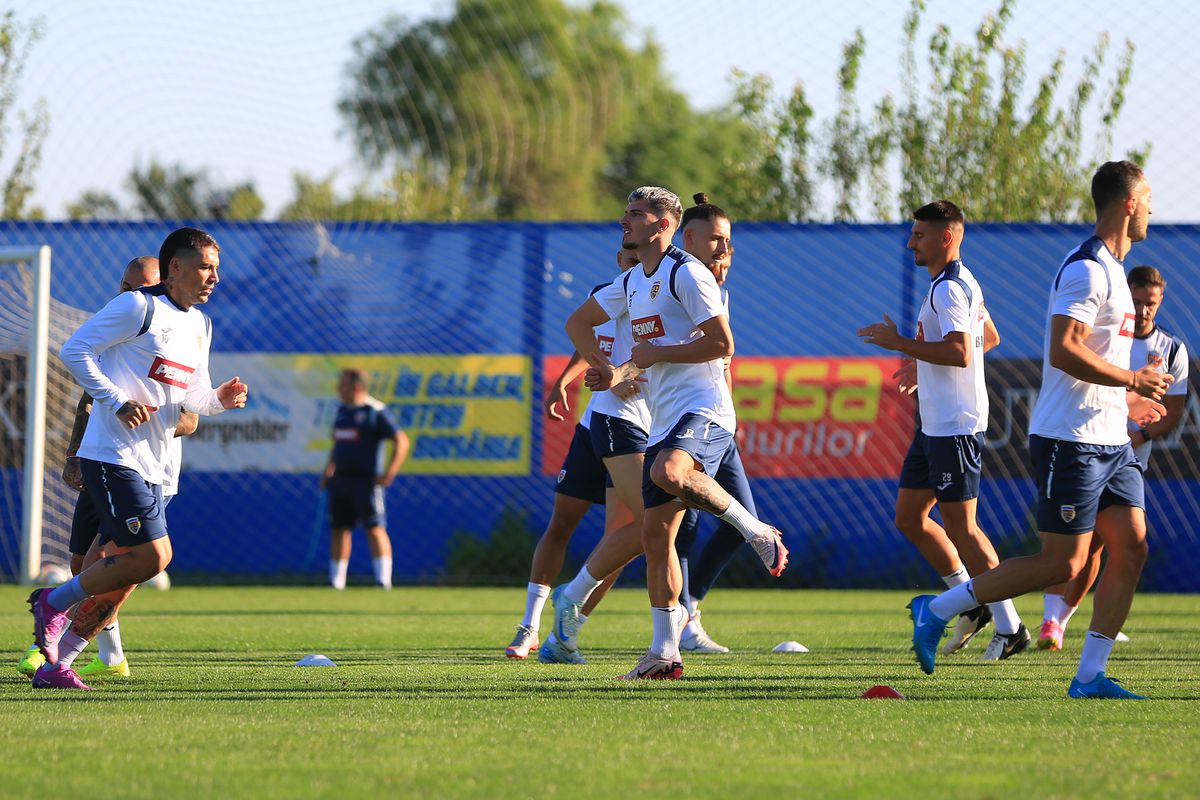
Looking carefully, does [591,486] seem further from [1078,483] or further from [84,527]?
[1078,483]

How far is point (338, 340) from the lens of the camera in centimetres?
1628

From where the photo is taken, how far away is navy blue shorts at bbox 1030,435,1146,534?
6.28m

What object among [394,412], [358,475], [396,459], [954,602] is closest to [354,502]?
[358,475]

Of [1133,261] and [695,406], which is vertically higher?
[1133,261]

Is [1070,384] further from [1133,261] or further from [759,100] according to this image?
[759,100]

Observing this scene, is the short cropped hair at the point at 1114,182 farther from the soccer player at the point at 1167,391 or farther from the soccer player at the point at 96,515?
the soccer player at the point at 96,515

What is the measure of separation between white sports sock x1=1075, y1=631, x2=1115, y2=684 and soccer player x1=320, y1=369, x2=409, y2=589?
388 inches

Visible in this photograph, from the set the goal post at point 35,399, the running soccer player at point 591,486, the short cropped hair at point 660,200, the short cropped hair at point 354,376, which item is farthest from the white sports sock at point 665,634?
the goal post at point 35,399

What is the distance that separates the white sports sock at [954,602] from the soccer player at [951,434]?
1293 mm

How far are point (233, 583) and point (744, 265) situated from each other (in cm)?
608

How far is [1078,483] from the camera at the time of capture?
20.6ft

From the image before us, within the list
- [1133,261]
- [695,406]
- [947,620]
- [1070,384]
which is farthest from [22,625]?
[1133,261]

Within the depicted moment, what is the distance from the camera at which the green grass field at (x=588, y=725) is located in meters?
4.50

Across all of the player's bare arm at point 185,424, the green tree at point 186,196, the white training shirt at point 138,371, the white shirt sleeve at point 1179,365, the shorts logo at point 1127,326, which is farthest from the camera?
the green tree at point 186,196
